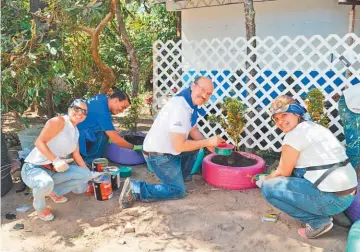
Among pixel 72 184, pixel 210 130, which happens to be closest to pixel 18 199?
pixel 72 184

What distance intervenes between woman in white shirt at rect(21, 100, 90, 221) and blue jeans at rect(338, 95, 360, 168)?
2.37 meters

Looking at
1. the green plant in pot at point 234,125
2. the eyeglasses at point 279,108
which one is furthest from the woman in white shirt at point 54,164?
the eyeglasses at point 279,108

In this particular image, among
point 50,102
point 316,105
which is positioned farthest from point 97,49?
point 316,105

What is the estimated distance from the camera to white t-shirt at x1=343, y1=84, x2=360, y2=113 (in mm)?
3208

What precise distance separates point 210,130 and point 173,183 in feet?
6.04

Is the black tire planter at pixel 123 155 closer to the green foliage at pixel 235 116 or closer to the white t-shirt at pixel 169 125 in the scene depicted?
the white t-shirt at pixel 169 125

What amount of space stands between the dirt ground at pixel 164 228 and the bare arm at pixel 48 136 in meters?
0.58

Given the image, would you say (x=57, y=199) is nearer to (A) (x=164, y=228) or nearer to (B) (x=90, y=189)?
(B) (x=90, y=189)

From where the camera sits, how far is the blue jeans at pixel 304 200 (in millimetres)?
2596

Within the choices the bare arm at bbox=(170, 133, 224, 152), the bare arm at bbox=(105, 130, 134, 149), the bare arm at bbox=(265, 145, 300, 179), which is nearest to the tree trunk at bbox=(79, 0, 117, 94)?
the bare arm at bbox=(105, 130, 134, 149)

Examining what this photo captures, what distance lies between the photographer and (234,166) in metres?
3.88

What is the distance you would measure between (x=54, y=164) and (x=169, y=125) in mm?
1012

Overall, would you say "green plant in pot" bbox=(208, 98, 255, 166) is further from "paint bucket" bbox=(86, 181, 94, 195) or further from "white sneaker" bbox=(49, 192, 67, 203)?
"white sneaker" bbox=(49, 192, 67, 203)

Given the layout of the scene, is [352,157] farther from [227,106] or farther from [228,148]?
[227,106]
